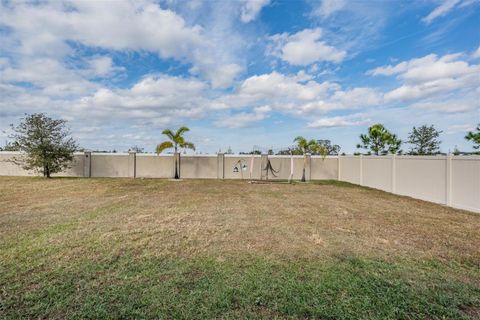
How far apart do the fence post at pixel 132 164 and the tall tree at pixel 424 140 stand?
21021 mm

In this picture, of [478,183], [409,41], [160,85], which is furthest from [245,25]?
[478,183]

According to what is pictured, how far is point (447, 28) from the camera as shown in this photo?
8438 millimetres

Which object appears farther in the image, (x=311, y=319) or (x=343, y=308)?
(x=343, y=308)

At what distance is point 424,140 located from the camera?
62.8 ft

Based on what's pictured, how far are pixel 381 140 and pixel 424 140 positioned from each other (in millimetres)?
3837

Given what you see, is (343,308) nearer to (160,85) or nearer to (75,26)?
(75,26)

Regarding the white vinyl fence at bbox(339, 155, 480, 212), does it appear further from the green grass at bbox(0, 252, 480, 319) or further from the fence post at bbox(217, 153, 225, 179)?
the fence post at bbox(217, 153, 225, 179)

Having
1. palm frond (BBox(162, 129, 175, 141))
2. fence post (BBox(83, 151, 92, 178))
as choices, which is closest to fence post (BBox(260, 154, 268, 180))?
palm frond (BBox(162, 129, 175, 141))

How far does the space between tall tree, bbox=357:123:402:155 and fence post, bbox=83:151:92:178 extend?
21.0 metres

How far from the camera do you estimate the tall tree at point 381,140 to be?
720 inches

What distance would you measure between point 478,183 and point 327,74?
31.4ft

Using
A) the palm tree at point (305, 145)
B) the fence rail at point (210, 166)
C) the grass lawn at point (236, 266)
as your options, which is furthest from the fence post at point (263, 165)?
the grass lawn at point (236, 266)

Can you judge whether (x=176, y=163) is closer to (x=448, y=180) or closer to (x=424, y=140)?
(x=448, y=180)

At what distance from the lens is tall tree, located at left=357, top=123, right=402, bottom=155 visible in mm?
18297
